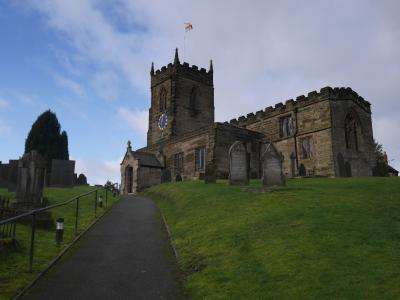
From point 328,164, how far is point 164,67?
31685 millimetres

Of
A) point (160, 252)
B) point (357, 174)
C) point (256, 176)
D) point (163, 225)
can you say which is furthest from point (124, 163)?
point (160, 252)

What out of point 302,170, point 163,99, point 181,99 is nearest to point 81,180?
point 181,99

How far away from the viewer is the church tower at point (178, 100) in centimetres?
5356

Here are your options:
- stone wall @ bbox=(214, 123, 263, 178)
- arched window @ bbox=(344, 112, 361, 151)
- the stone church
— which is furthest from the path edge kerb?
arched window @ bbox=(344, 112, 361, 151)

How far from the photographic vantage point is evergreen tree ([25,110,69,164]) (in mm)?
52062

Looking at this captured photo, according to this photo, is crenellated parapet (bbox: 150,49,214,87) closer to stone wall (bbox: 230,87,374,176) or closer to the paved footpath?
stone wall (bbox: 230,87,374,176)

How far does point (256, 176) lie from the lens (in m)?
39.8

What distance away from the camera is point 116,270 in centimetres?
925

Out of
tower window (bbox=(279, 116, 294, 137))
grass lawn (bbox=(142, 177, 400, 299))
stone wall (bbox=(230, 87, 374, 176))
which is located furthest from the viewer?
tower window (bbox=(279, 116, 294, 137))

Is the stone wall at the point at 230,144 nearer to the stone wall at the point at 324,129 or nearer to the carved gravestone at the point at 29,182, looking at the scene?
the stone wall at the point at 324,129

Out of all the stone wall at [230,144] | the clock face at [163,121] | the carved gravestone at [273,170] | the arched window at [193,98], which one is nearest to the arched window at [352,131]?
the stone wall at [230,144]

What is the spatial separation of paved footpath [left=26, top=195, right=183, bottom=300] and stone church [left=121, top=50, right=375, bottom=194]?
19.7 m

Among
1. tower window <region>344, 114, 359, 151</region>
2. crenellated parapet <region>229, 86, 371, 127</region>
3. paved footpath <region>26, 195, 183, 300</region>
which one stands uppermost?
crenellated parapet <region>229, 86, 371, 127</region>

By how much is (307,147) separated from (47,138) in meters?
35.5
